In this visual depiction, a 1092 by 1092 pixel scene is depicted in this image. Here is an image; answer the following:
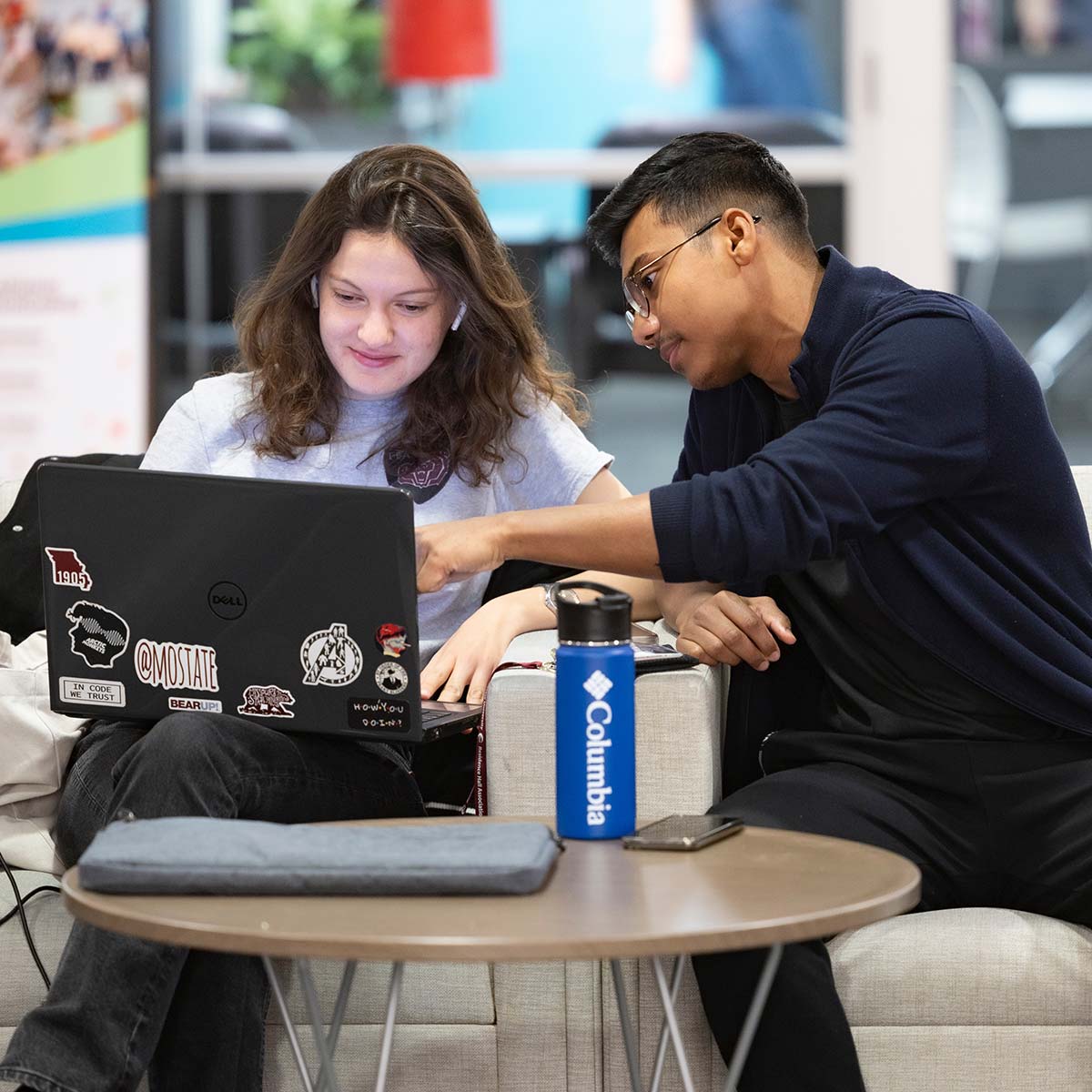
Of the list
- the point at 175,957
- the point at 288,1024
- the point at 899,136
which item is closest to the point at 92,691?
the point at 175,957

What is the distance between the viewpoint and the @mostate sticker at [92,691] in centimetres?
180

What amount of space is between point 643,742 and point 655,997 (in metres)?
0.28

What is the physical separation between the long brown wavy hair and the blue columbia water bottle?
88cm

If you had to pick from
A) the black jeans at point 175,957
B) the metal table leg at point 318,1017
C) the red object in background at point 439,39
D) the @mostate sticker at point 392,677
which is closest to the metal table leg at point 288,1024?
the metal table leg at point 318,1017

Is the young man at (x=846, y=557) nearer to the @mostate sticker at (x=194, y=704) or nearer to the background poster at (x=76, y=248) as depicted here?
the @mostate sticker at (x=194, y=704)

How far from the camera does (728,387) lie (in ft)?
7.06

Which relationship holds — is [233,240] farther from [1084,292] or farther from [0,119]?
[1084,292]

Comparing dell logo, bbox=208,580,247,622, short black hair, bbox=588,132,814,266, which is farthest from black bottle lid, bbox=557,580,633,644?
short black hair, bbox=588,132,814,266

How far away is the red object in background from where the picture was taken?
15.4ft

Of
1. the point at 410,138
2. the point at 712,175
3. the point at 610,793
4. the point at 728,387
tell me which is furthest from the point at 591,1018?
the point at 410,138

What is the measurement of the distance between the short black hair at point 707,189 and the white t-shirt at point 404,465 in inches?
15.2

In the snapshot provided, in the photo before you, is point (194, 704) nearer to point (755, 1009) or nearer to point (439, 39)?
point (755, 1009)

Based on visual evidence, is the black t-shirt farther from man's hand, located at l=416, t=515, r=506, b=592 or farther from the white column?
the white column

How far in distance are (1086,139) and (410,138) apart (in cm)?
189
